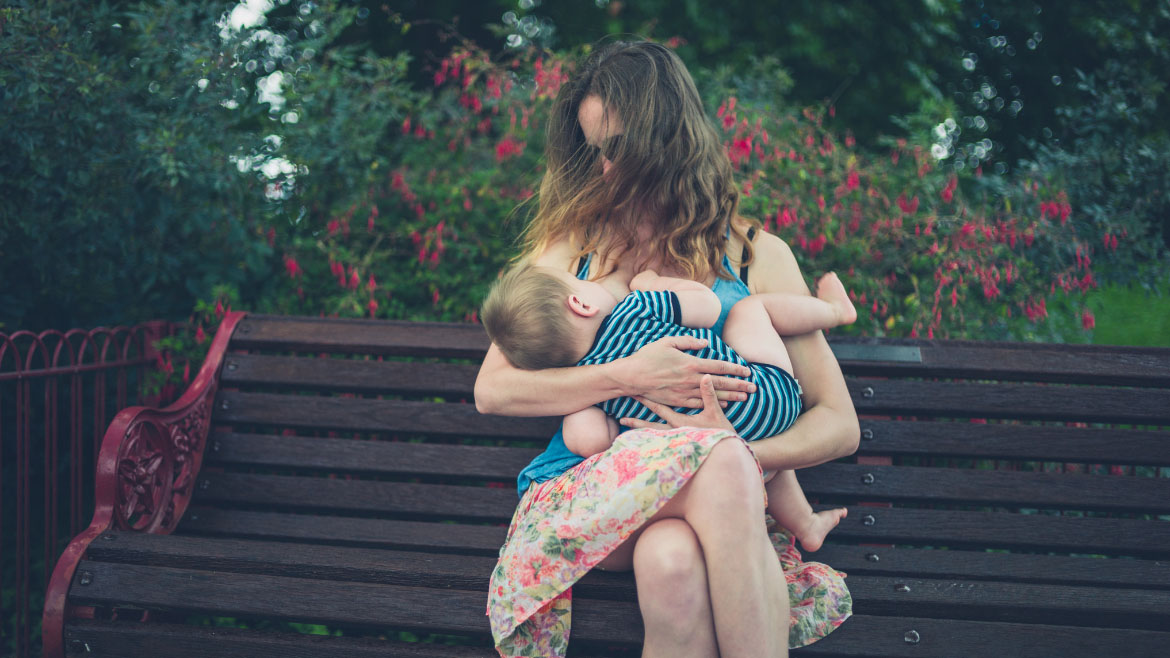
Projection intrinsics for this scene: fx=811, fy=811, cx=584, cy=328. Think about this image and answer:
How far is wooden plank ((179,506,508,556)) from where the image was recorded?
2.47 metres

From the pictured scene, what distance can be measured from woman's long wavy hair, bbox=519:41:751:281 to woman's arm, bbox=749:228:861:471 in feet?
0.31

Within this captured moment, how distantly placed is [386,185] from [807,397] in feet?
7.92

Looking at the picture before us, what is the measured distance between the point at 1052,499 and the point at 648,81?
68.6 inches

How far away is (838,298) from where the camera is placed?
226 cm

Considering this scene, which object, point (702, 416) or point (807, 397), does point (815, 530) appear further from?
point (702, 416)

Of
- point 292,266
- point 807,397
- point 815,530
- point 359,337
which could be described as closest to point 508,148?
point 292,266

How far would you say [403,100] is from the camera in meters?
3.69

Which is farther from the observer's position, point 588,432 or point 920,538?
point 920,538

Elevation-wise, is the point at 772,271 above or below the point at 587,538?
above

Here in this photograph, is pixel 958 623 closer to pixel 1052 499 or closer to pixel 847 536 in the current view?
pixel 847 536

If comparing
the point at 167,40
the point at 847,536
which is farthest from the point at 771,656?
the point at 167,40

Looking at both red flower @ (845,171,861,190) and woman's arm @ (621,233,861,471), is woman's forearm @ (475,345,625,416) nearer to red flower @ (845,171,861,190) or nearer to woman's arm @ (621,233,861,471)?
woman's arm @ (621,233,861,471)

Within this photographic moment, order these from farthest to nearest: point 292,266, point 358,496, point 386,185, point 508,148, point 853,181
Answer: point 386,185 → point 508,148 → point 292,266 → point 853,181 → point 358,496

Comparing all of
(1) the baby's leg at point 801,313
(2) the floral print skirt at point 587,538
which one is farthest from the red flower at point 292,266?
(1) the baby's leg at point 801,313
